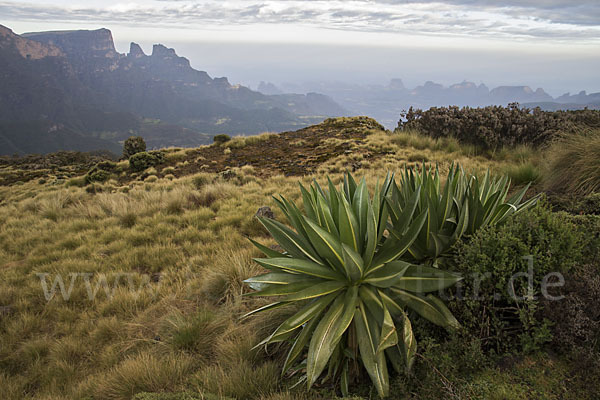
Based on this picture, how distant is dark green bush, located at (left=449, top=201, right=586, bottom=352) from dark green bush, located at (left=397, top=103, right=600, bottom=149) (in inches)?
323

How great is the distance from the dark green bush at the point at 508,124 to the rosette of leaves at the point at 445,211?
25.8ft

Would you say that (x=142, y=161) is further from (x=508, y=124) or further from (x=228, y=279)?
(x=508, y=124)

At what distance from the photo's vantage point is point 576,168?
5.16 meters

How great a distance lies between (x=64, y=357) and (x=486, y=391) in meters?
3.61

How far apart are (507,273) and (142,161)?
15.7 m

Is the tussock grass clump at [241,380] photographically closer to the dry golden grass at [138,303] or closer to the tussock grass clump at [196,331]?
the dry golden grass at [138,303]

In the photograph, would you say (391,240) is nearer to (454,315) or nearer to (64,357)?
(454,315)

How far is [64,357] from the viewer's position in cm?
312

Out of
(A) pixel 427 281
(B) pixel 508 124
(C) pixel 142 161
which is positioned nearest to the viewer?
(A) pixel 427 281

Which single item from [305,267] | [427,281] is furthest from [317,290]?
[427,281]

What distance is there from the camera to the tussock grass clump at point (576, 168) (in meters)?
4.66

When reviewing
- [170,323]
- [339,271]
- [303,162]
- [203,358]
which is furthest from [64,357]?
[303,162]

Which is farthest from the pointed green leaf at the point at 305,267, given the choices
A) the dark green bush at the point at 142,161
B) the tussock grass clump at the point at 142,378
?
the dark green bush at the point at 142,161

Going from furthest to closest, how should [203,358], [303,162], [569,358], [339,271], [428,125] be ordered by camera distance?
[428,125], [303,162], [203,358], [339,271], [569,358]
